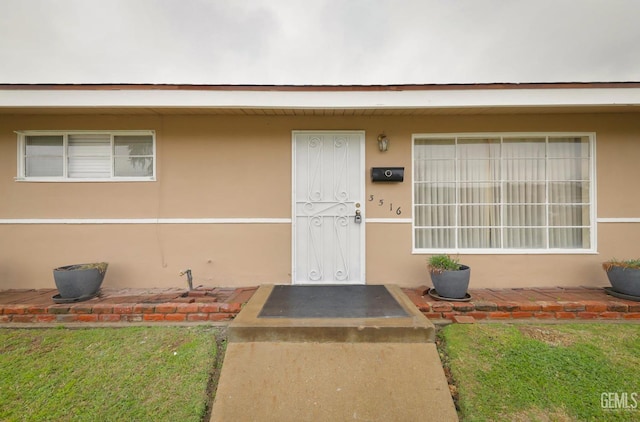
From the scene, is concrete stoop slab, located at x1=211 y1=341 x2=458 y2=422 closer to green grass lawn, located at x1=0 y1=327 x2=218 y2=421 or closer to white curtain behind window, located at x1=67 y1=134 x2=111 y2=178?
green grass lawn, located at x1=0 y1=327 x2=218 y2=421

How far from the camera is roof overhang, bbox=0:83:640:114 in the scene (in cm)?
341

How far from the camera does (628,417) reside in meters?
1.96

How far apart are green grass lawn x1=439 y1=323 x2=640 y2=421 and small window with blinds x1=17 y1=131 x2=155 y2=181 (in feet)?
15.2

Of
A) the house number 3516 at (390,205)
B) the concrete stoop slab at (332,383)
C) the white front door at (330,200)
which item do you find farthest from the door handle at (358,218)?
the concrete stoop slab at (332,383)

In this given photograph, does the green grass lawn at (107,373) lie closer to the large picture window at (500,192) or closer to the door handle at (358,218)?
the door handle at (358,218)

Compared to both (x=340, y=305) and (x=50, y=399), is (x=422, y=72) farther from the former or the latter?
(x=50, y=399)

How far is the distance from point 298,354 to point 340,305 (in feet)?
2.78

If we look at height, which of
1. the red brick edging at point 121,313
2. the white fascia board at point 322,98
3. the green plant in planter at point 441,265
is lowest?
the red brick edging at point 121,313

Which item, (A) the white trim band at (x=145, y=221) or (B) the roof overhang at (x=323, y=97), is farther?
(A) the white trim band at (x=145, y=221)

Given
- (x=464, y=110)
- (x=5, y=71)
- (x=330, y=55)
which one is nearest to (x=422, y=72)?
(x=330, y=55)

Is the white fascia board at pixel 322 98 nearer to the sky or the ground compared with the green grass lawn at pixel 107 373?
nearer to the sky

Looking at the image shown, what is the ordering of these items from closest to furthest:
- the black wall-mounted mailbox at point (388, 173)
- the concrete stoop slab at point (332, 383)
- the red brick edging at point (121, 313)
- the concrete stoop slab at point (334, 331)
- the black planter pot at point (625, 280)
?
the concrete stoop slab at point (332, 383) → the concrete stoop slab at point (334, 331) → the red brick edging at point (121, 313) → the black planter pot at point (625, 280) → the black wall-mounted mailbox at point (388, 173)

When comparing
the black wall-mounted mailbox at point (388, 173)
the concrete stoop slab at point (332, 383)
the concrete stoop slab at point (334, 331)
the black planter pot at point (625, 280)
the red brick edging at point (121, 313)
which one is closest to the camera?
the concrete stoop slab at point (332, 383)

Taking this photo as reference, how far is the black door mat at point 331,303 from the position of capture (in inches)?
110
